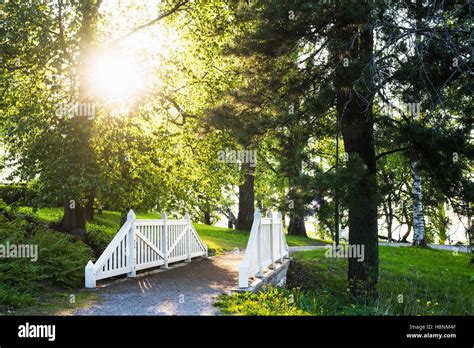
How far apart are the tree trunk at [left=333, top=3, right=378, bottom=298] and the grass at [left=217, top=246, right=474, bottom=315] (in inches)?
28.2

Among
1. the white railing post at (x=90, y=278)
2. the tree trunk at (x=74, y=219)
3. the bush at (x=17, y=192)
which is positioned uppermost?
the bush at (x=17, y=192)

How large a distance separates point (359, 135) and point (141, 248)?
5.34m

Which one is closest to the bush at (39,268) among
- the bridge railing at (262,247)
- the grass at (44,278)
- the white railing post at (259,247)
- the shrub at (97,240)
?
the grass at (44,278)

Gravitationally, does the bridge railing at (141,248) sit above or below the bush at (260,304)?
above

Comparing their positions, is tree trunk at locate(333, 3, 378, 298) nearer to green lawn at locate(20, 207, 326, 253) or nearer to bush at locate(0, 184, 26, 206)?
green lawn at locate(20, 207, 326, 253)

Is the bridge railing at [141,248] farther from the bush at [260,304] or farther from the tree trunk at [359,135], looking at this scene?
the tree trunk at [359,135]

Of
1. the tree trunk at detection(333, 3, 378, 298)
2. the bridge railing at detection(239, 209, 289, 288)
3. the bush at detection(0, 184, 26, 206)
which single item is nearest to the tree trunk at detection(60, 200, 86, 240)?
the bush at detection(0, 184, 26, 206)

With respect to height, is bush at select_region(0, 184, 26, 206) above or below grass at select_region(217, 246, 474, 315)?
above

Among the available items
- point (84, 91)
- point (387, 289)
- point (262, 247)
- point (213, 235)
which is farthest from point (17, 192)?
point (213, 235)

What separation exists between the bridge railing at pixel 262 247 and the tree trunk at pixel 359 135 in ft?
6.25

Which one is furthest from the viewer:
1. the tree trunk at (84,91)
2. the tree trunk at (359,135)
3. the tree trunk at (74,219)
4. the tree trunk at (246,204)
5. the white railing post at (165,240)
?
the tree trunk at (246,204)

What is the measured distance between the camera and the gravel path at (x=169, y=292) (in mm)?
7569

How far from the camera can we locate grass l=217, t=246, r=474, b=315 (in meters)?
8.34

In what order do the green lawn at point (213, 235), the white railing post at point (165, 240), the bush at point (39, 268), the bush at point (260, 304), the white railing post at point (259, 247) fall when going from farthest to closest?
the green lawn at point (213, 235) < the white railing post at point (165, 240) < the white railing post at point (259, 247) < the bush at point (39, 268) < the bush at point (260, 304)
